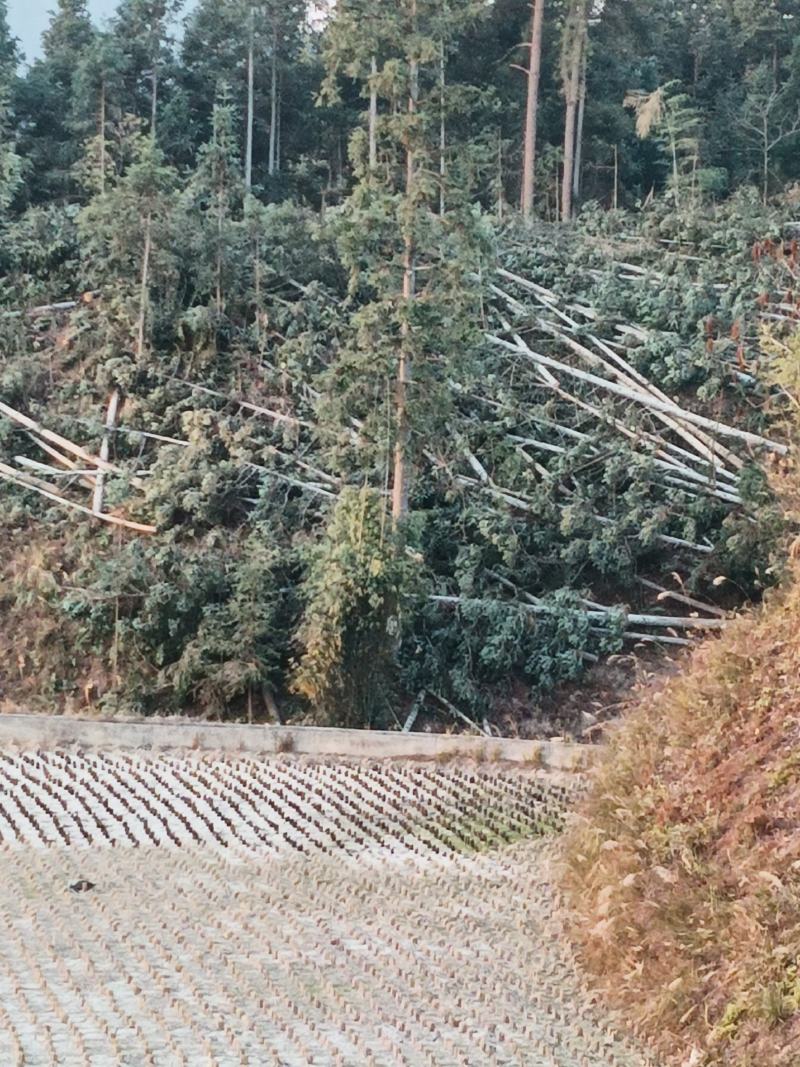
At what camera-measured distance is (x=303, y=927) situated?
551 cm

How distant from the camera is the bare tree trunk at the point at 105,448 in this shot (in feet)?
51.1

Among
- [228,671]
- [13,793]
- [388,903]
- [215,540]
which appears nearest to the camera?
[388,903]

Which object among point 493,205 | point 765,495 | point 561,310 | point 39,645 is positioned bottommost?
point 39,645

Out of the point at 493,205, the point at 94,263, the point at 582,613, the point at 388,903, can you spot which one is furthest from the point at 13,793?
the point at 493,205

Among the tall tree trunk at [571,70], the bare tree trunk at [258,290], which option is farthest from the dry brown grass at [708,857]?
the tall tree trunk at [571,70]

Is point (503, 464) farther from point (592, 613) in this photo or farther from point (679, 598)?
point (679, 598)

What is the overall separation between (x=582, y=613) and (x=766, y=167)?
14.8 m

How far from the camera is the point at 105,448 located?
16391 mm

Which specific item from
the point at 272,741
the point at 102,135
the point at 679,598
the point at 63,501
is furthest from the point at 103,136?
the point at 272,741

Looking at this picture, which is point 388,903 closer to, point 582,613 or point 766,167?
Answer: point 582,613

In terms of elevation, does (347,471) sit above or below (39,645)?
above

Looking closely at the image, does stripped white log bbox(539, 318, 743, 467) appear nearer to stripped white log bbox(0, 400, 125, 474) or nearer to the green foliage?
the green foliage

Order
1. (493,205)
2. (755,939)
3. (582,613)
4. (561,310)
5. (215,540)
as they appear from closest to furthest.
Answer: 1. (755,939)
2. (582,613)
3. (215,540)
4. (561,310)
5. (493,205)

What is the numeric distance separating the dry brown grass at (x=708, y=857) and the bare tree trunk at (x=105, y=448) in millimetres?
10767
